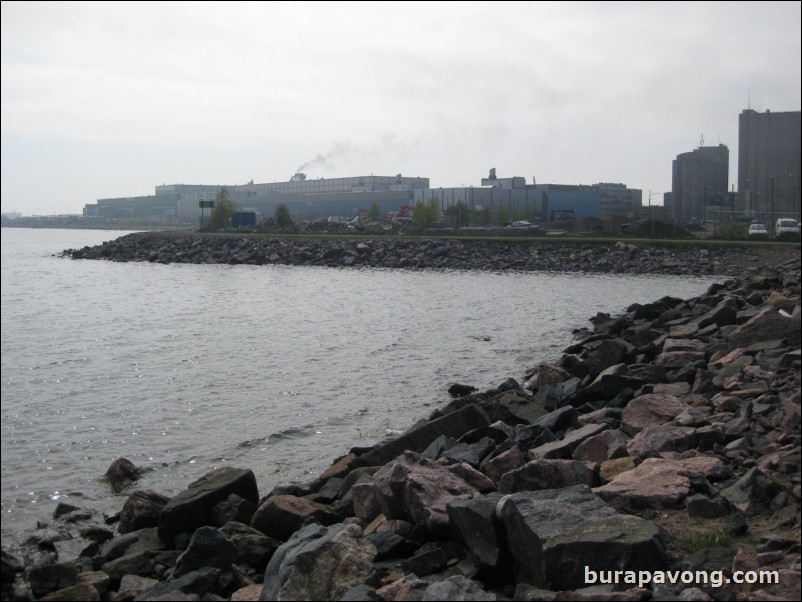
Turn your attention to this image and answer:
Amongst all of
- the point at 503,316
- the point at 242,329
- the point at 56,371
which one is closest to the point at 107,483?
the point at 56,371

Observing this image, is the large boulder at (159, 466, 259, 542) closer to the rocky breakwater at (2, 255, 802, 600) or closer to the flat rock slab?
the rocky breakwater at (2, 255, 802, 600)

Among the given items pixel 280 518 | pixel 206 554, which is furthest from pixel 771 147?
pixel 206 554

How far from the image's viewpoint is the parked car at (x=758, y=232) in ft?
182

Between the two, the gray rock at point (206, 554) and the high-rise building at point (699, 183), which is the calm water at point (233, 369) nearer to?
the gray rock at point (206, 554)

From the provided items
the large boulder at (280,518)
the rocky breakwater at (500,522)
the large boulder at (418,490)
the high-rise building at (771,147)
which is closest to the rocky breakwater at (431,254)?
the high-rise building at (771,147)

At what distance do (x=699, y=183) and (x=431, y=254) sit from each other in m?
48.2

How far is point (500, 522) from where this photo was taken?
596 centimetres

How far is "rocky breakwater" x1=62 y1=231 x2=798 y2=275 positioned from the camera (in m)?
51.2

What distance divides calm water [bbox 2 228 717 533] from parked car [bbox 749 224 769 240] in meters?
20.5

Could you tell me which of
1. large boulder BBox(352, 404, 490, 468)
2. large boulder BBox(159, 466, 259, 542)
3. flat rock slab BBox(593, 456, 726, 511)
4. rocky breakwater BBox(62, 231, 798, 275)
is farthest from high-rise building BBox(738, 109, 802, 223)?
rocky breakwater BBox(62, 231, 798, 275)

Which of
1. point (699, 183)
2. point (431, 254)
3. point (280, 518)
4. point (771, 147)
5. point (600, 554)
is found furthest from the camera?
point (699, 183)

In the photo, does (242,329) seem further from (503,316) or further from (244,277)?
(244,277)

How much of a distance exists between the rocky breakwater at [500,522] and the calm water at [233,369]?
1.22m

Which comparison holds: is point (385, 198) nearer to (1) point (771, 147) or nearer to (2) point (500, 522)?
(1) point (771, 147)
